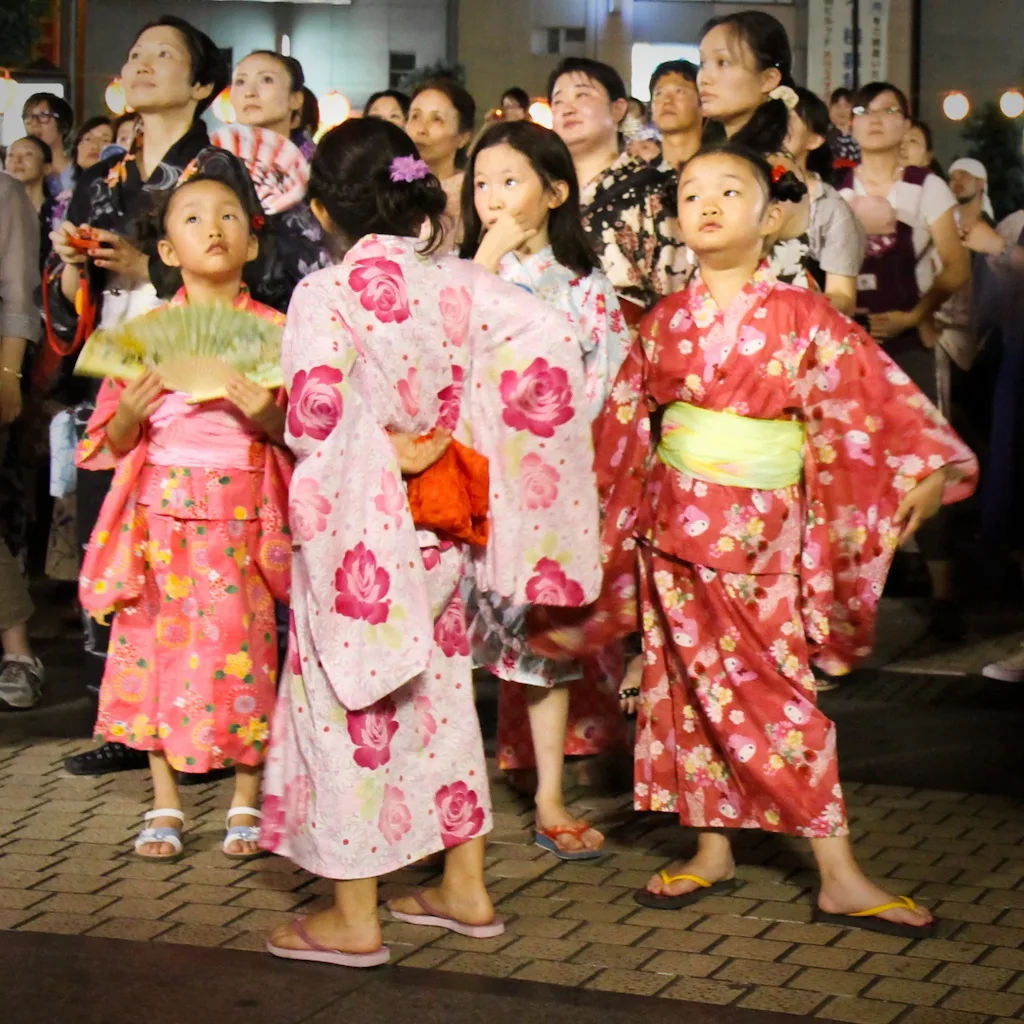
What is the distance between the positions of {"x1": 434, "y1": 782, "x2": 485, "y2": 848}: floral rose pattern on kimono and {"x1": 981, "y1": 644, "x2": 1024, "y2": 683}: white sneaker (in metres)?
3.40

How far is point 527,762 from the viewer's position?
5.27 meters

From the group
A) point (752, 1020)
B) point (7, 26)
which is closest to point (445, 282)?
point (752, 1020)

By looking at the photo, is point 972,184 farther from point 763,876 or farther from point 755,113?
point 763,876

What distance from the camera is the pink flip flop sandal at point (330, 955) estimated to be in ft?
13.2

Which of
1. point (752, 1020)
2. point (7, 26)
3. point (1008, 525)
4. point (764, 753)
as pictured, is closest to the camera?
point (752, 1020)

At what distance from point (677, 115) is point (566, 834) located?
9.30 feet

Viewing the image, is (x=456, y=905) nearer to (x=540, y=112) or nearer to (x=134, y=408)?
(x=134, y=408)

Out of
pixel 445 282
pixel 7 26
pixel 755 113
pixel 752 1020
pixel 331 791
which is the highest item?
pixel 7 26

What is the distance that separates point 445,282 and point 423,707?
964 mm

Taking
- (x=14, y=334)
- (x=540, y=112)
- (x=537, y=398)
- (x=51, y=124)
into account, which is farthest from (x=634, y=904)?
(x=51, y=124)

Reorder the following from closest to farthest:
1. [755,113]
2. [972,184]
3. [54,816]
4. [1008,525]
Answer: [54,816], [755,113], [1008,525], [972,184]

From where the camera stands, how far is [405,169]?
399 centimetres

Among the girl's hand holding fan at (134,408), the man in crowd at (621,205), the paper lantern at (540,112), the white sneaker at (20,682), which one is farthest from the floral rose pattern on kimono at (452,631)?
the paper lantern at (540,112)

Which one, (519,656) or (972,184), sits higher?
(972,184)
